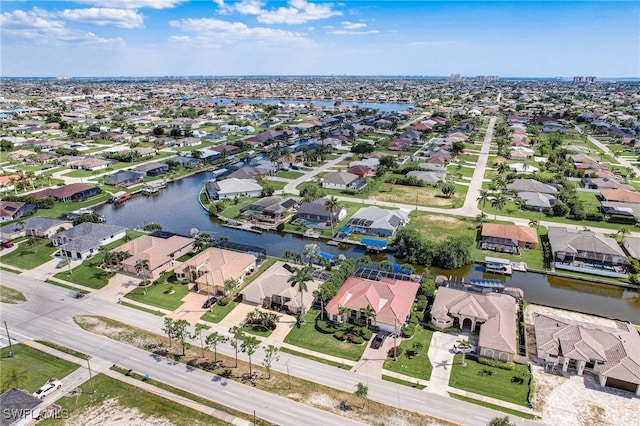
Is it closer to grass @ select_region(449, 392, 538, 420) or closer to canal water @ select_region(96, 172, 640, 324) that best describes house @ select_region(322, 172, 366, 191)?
canal water @ select_region(96, 172, 640, 324)

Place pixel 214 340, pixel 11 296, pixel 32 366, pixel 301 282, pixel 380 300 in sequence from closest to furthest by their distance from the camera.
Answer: pixel 214 340 → pixel 32 366 → pixel 301 282 → pixel 380 300 → pixel 11 296

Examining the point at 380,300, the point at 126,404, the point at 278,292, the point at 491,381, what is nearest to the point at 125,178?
the point at 278,292

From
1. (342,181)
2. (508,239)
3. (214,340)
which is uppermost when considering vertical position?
(342,181)

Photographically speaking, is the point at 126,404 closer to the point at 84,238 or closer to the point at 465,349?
the point at 465,349

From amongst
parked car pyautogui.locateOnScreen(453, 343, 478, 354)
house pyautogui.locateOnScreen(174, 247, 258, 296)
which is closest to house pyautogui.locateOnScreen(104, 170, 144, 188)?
house pyautogui.locateOnScreen(174, 247, 258, 296)

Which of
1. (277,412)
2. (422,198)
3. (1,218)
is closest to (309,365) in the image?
(277,412)

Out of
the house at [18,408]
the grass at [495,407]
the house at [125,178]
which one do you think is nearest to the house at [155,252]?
the house at [18,408]

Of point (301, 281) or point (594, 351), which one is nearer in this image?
point (594, 351)

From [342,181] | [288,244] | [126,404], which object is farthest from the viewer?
[342,181]
